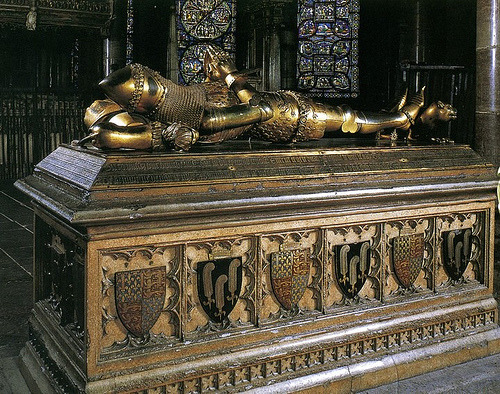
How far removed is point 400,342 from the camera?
9.27 ft

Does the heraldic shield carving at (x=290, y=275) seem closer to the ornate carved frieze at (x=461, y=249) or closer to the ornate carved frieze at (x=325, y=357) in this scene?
the ornate carved frieze at (x=325, y=357)

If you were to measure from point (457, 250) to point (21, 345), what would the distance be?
2.13 metres

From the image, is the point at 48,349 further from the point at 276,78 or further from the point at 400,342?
the point at 276,78

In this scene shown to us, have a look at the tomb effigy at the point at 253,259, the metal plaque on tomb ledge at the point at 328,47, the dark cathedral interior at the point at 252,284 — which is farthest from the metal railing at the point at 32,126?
the tomb effigy at the point at 253,259

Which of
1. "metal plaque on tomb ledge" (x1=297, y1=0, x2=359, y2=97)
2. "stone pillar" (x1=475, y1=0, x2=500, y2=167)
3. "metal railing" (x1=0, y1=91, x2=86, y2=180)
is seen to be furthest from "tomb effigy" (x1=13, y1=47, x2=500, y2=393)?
"metal plaque on tomb ledge" (x1=297, y1=0, x2=359, y2=97)

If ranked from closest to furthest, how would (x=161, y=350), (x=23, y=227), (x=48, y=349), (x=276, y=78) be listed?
(x=161, y=350), (x=48, y=349), (x=23, y=227), (x=276, y=78)

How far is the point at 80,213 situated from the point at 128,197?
17 cm

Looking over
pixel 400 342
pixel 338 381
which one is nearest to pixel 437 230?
pixel 400 342

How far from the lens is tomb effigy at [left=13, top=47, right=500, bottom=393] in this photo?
7.20ft

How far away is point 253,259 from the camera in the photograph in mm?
2471

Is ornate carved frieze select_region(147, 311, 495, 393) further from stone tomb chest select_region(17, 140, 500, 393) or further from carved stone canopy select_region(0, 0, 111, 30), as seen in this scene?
carved stone canopy select_region(0, 0, 111, 30)

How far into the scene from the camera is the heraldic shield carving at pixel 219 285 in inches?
93.7

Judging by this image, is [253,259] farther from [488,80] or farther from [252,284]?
[488,80]

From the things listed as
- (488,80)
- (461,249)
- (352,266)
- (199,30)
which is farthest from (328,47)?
(352,266)
